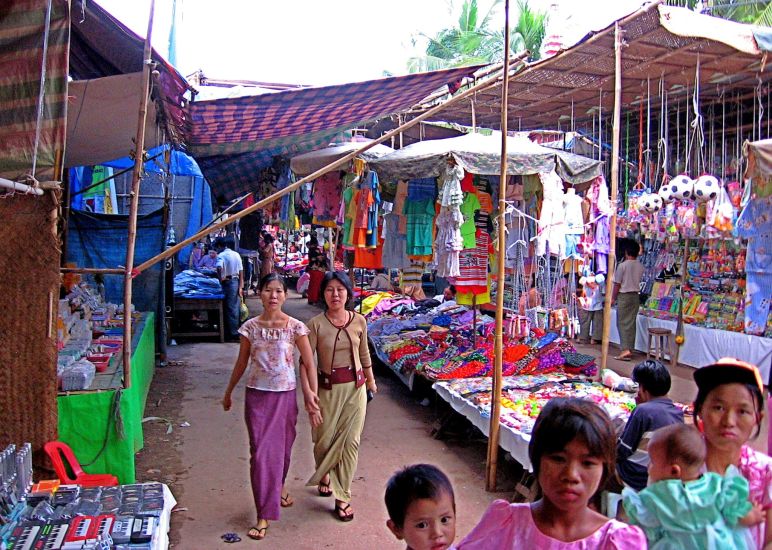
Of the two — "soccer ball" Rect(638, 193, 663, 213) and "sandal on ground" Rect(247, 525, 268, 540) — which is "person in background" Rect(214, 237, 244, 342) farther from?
"sandal on ground" Rect(247, 525, 268, 540)

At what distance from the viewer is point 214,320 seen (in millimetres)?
11664

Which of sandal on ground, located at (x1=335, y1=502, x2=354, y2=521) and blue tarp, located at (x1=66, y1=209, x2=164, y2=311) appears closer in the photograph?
sandal on ground, located at (x1=335, y1=502, x2=354, y2=521)

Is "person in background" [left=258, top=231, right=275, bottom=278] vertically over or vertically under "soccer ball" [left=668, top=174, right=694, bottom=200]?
under

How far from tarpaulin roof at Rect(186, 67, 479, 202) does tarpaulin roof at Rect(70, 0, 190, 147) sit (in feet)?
0.97

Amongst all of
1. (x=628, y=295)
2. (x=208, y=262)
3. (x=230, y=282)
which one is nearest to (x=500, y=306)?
(x=628, y=295)

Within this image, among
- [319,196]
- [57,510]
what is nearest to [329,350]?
[57,510]

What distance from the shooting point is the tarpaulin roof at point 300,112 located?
17.4 ft

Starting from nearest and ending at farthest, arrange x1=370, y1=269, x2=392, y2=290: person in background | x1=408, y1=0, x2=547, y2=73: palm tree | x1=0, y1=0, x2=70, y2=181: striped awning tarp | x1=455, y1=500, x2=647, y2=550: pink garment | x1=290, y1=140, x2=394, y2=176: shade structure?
→ x1=455, y1=500, x2=647, y2=550: pink garment, x1=0, y1=0, x2=70, y2=181: striped awning tarp, x1=290, y1=140, x2=394, y2=176: shade structure, x1=370, y1=269, x2=392, y2=290: person in background, x1=408, y1=0, x2=547, y2=73: palm tree

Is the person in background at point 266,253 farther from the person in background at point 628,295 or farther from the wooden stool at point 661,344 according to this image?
the wooden stool at point 661,344

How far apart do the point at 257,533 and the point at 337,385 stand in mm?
1034

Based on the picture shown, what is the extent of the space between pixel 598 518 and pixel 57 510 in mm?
2696

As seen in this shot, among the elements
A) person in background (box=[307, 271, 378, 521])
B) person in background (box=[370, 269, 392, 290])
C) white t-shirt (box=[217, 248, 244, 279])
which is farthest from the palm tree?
person in background (box=[307, 271, 378, 521])

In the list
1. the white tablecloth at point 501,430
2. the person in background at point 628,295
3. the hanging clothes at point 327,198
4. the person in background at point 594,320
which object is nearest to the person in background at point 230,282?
the hanging clothes at point 327,198

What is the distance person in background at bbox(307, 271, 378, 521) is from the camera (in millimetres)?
4555
